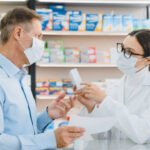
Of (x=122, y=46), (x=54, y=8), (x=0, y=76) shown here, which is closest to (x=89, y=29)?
(x=54, y=8)

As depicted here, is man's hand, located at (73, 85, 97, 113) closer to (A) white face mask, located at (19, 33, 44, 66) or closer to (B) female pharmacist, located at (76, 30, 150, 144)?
(B) female pharmacist, located at (76, 30, 150, 144)

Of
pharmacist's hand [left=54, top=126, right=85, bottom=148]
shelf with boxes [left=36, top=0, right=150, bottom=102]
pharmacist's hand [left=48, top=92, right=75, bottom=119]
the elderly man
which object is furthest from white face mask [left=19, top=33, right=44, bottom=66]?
shelf with boxes [left=36, top=0, right=150, bottom=102]

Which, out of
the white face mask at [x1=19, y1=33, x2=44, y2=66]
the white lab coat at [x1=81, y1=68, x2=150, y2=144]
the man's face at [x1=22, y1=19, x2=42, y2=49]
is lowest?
the white lab coat at [x1=81, y1=68, x2=150, y2=144]

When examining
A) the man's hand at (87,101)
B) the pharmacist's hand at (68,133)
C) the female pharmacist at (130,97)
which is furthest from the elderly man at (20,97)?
the female pharmacist at (130,97)

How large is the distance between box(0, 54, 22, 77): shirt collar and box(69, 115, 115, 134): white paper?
478mm

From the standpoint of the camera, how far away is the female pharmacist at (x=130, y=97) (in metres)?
1.70

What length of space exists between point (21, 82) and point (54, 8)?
2247 millimetres

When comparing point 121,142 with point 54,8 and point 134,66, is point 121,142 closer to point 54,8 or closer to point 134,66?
point 134,66

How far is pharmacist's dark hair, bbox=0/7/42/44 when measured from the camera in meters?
1.56

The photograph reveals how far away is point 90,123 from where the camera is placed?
137cm

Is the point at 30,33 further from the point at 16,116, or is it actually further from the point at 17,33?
the point at 16,116

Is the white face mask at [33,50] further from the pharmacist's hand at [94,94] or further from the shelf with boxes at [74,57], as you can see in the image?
the shelf with boxes at [74,57]

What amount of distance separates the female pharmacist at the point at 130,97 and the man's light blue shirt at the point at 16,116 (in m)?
0.47

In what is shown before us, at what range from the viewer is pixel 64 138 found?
1297 millimetres
